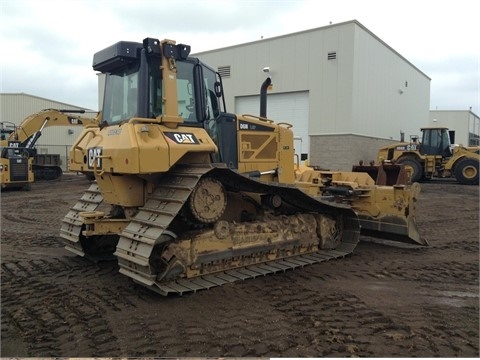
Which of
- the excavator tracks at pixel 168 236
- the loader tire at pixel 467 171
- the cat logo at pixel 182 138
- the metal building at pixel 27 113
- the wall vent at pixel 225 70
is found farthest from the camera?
the metal building at pixel 27 113

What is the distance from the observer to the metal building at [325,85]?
19.8m

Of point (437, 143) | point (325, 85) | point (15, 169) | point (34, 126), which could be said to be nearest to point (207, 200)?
point (15, 169)

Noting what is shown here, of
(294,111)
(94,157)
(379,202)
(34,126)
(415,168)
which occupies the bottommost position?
(379,202)

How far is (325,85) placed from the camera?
66.7 feet

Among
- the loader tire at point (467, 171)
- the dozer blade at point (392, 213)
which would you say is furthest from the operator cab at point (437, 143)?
the dozer blade at point (392, 213)

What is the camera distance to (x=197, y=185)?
4883 millimetres

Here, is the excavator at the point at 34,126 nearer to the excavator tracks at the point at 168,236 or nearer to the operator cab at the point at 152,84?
the operator cab at the point at 152,84

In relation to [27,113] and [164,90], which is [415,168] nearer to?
[164,90]

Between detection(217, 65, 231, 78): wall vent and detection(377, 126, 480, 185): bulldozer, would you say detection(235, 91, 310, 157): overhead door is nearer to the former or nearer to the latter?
detection(217, 65, 231, 78): wall vent

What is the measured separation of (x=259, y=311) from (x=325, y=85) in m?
17.6

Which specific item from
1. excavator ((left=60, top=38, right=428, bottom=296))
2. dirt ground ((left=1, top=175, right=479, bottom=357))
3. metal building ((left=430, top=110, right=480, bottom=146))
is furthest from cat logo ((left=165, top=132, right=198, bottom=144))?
metal building ((left=430, top=110, right=480, bottom=146))

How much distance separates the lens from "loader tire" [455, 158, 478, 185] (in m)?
19.2

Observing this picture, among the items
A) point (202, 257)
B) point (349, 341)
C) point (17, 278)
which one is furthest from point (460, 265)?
point (17, 278)

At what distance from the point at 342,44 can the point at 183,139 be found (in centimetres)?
1686
